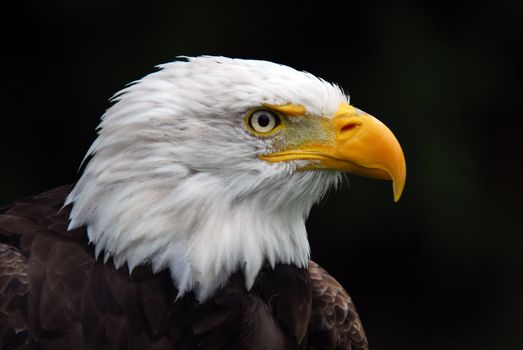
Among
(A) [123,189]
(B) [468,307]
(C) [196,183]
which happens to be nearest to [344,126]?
(C) [196,183]

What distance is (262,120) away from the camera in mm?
3055

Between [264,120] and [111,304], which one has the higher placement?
[264,120]

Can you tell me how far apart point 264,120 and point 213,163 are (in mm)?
212

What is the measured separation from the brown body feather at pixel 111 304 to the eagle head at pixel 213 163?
→ 0.05 m

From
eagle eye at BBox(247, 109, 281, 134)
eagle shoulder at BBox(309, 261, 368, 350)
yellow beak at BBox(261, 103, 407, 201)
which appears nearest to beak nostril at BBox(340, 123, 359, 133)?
yellow beak at BBox(261, 103, 407, 201)

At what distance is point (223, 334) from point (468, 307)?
3810 millimetres

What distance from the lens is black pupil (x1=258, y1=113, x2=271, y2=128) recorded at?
10.0 feet

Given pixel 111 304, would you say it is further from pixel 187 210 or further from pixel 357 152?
pixel 357 152

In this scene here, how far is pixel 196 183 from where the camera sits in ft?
9.84

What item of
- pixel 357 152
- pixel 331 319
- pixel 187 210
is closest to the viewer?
pixel 187 210

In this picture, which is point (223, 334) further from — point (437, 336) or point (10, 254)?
point (437, 336)

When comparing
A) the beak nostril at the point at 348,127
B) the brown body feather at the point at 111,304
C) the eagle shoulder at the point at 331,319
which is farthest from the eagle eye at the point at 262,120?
the eagle shoulder at the point at 331,319

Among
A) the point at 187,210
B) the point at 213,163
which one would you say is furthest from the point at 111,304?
the point at 213,163

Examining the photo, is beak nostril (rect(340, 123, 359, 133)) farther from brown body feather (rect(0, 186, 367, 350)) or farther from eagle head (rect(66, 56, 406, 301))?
brown body feather (rect(0, 186, 367, 350))
